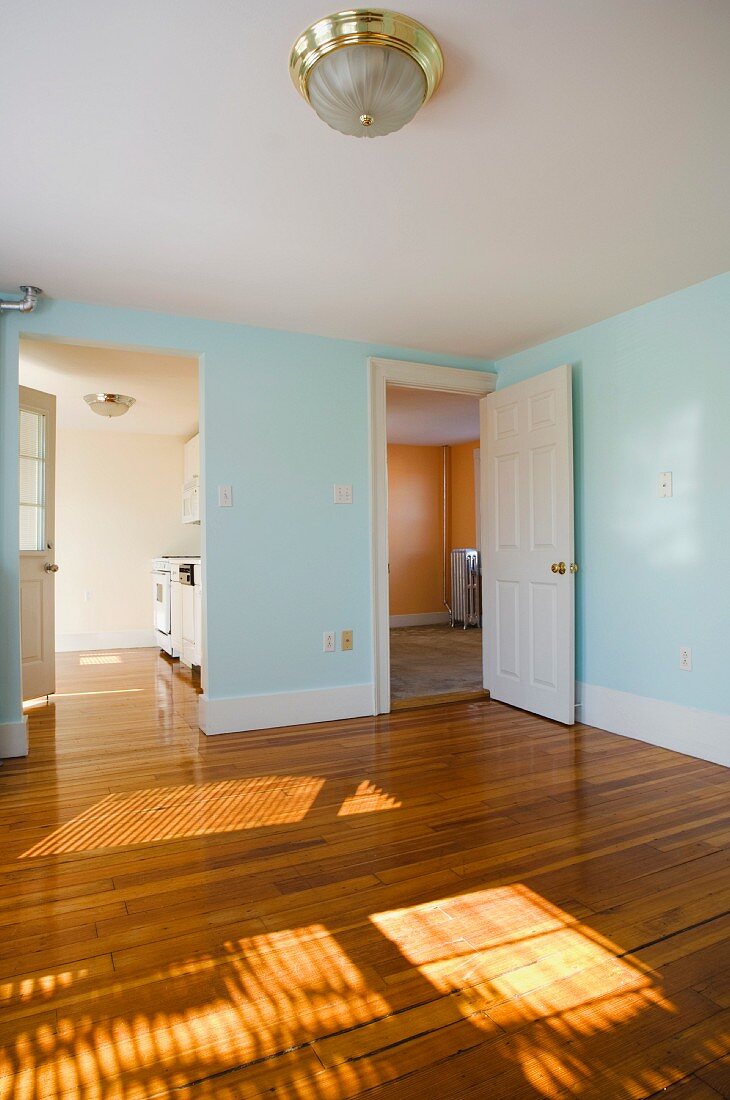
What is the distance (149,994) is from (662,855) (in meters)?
1.59

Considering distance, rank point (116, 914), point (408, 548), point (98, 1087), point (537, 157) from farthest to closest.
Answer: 1. point (408, 548)
2. point (537, 157)
3. point (116, 914)
4. point (98, 1087)

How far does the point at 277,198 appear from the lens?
2.36 m

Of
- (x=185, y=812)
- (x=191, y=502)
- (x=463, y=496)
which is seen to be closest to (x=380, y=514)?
(x=185, y=812)

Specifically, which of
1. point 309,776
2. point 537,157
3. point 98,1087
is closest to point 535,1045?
point 98,1087

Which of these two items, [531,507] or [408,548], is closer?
[531,507]

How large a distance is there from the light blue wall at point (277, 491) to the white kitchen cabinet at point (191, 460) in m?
2.95

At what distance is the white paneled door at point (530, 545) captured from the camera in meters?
3.77

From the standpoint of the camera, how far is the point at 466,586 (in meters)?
8.43

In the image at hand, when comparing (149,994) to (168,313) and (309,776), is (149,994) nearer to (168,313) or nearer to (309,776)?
(309,776)

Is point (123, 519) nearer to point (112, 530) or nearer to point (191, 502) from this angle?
point (112, 530)

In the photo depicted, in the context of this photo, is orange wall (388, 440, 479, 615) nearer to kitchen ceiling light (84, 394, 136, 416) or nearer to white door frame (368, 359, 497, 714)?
kitchen ceiling light (84, 394, 136, 416)

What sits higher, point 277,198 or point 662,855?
point 277,198

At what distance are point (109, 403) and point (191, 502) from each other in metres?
1.52

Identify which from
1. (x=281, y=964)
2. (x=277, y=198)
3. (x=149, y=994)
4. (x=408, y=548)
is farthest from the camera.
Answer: (x=408, y=548)
